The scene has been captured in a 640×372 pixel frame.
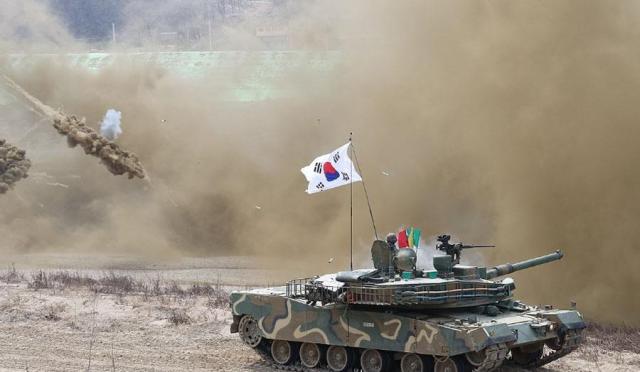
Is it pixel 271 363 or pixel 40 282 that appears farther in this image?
pixel 40 282

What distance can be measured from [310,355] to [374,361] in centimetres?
137

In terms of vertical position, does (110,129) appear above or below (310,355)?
above

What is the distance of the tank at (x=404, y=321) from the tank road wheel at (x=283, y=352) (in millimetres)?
18

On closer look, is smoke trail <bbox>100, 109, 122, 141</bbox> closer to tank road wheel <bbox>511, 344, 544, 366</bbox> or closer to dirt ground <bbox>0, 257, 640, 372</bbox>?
dirt ground <bbox>0, 257, 640, 372</bbox>

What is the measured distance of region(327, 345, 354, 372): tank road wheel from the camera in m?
18.0

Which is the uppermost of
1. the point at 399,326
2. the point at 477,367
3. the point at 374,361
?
the point at 399,326

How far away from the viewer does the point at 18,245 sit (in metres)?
38.5

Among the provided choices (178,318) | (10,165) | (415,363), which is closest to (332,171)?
(415,363)

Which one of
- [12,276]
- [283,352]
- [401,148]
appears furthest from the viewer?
[401,148]

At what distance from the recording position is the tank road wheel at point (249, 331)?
1914cm

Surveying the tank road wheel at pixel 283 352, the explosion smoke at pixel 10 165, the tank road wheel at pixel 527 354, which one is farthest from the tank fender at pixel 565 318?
the explosion smoke at pixel 10 165

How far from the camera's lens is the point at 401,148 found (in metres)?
33.3

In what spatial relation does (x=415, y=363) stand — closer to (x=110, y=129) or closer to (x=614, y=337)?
(x=614, y=337)

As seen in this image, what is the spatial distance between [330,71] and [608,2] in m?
14.2
